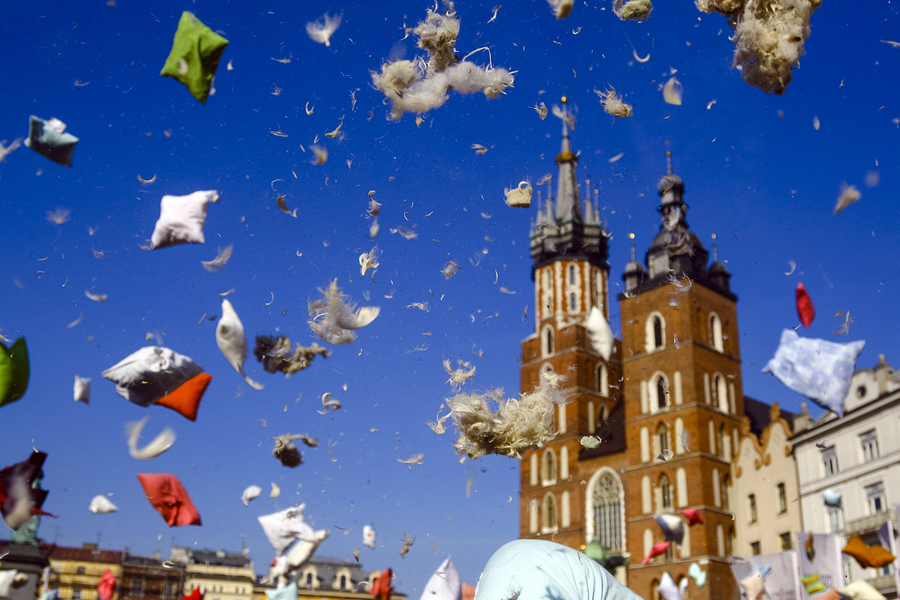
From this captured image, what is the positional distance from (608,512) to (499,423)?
36.9 metres

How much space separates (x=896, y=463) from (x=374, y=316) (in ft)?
80.6

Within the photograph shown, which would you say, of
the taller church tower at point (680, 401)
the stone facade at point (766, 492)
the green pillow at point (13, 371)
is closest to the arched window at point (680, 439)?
the taller church tower at point (680, 401)

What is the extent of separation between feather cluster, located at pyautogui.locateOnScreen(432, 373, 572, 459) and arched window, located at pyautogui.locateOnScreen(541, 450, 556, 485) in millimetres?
38785

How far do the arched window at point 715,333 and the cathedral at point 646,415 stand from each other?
7 cm

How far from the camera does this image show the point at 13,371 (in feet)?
18.3

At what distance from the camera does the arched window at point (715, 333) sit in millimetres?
41094

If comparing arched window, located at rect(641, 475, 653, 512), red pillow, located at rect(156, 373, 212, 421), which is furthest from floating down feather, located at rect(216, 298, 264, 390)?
arched window, located at rect(641, 475, 653, 512)

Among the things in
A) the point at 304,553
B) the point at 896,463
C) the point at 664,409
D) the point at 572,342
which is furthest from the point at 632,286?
the point at 304,553

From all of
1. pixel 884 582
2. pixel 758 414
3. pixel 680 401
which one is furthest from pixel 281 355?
pixel 758 414

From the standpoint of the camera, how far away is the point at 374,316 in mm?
6914

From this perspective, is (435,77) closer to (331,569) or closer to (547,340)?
(547,340)

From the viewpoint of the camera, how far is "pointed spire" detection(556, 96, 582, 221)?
173 feet

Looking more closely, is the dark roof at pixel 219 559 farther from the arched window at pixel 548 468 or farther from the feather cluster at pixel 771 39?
the feather cluster at pixel 771 39

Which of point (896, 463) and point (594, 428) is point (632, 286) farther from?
point (896, 463)
